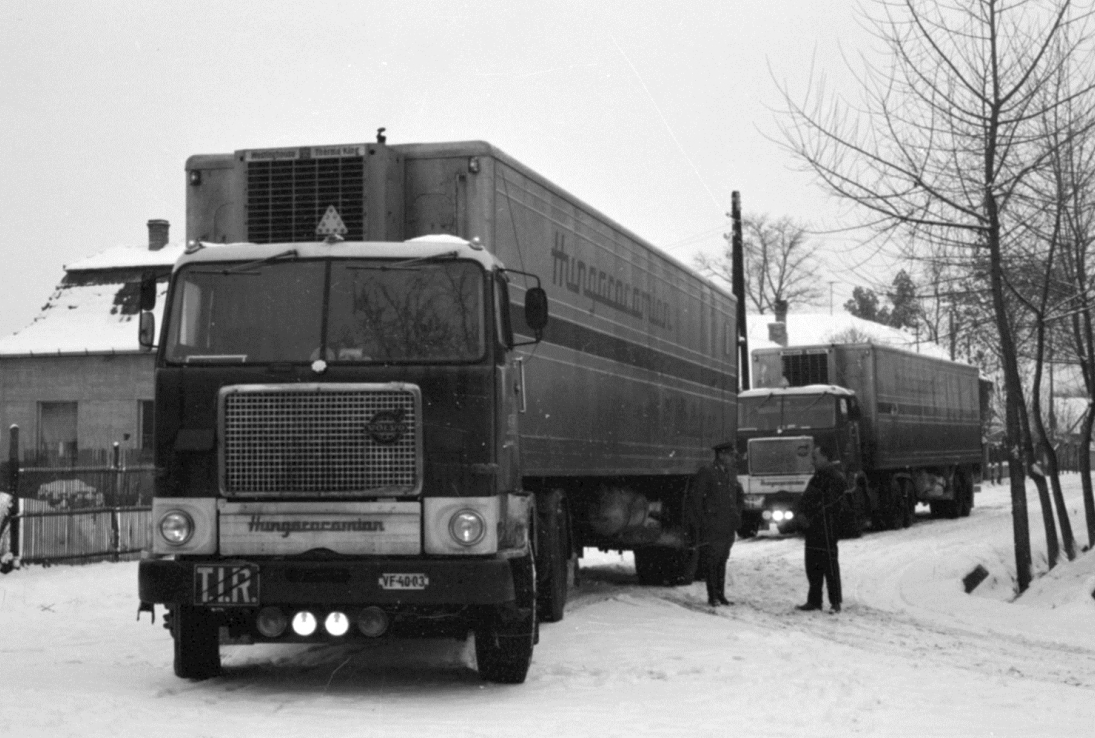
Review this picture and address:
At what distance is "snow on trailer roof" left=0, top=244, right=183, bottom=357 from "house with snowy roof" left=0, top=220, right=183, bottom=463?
3cm

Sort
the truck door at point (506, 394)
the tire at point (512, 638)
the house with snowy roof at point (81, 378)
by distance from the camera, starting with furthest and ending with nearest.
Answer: the house with snowy roof at point (81, 378), the tire at point (512, 638), the truck door at point (506, 394)

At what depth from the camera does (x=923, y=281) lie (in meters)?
22.2

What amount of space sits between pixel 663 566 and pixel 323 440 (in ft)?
32.3

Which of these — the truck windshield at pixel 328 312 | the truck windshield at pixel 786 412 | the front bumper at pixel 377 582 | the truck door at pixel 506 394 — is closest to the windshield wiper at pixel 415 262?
the truck windshield at pixel 328 312

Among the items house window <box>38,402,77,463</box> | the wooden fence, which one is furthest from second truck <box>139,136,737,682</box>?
house window <box>38,402,77,463</box>

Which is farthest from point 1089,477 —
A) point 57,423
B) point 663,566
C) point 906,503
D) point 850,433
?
point 57,423

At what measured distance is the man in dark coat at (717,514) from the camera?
15.6 m

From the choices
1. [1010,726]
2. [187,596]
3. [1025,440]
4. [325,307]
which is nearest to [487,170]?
[325,307]

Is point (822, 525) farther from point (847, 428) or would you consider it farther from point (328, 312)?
point (847, 428)

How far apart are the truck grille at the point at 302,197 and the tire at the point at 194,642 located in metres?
2.52

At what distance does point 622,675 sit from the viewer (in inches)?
419

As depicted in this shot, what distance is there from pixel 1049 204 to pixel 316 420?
15146 mm

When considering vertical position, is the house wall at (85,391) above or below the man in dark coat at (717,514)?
above

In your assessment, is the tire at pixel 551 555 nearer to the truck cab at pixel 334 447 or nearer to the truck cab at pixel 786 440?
the truck cab at pixel 334 447
